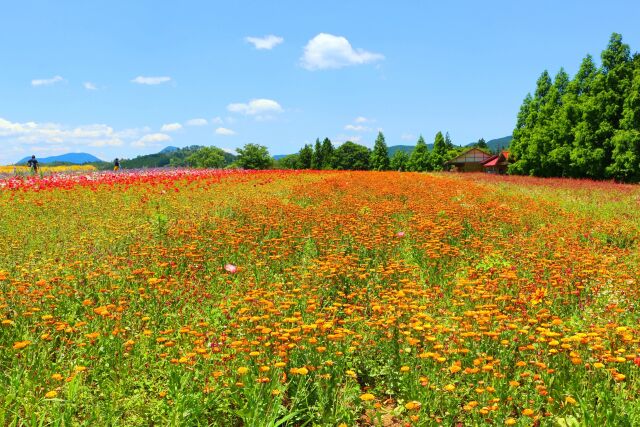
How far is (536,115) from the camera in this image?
1651 inches

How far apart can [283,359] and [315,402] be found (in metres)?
0.41

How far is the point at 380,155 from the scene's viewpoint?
90.2 meters

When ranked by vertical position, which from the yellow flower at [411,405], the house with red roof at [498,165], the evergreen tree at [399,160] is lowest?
the yellow flower at [411,405]

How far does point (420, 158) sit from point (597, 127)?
49.7m

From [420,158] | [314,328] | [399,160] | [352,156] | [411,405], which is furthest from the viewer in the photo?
[352,156]

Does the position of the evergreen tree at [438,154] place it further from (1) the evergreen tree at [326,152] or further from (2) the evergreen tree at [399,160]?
(1) the evergreen tree at [326,152]

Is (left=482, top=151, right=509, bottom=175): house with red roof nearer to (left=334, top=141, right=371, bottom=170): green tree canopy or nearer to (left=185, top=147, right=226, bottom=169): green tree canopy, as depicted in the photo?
(left=334, top=141, right=371, bottom=170): green tree canopy

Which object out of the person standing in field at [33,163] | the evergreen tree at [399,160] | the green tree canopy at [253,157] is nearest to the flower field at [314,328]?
the person standing in field at [33,163]

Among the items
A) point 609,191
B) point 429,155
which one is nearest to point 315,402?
point 609,191

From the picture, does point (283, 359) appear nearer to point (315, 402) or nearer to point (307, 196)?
point (315, 402)

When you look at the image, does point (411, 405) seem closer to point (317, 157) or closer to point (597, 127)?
point (597, 127)

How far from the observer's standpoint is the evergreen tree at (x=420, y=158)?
258ft

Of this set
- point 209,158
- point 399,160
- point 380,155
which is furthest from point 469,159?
point 209,158

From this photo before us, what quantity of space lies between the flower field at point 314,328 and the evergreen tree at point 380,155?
269ft
